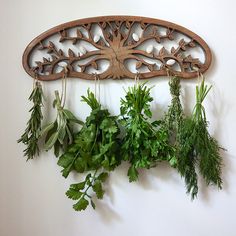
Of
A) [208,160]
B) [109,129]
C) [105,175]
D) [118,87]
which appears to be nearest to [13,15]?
[118,87]

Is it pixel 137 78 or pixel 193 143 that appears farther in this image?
pixel 137 78

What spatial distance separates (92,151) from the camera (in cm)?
108

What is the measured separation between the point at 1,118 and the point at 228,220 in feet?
3.74

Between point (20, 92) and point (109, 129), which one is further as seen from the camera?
point (20, 92)

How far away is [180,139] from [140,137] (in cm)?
17

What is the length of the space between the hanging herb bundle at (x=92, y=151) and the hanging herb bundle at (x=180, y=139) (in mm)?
230

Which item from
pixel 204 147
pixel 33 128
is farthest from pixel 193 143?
pixel 33 128

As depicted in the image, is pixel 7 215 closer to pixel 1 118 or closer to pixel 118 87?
pixel 1 118

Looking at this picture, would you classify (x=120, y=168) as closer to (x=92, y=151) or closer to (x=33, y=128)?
(x=92, y=151)

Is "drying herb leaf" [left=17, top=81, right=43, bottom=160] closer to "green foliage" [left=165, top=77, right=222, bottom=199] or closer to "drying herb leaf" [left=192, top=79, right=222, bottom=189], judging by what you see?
"green foliage" [left=165, top=77, right=222, bottom=199]

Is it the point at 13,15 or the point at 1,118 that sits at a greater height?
the point at 13,15

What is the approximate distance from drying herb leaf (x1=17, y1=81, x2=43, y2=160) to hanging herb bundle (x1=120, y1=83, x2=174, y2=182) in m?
0.37

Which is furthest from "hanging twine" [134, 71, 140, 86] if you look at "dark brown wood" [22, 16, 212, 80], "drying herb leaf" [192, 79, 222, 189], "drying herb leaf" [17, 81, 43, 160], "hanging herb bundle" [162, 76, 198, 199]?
"drying herb leaf" [17, 81, 43, 160]

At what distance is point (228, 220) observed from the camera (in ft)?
3.78
